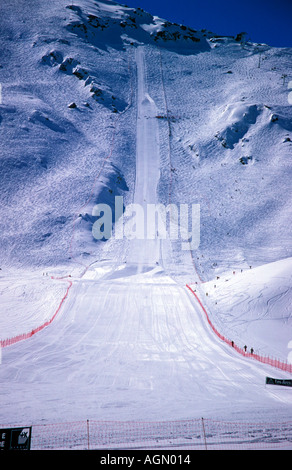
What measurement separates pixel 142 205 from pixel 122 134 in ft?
66.9

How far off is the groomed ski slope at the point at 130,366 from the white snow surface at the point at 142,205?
0.35 ft

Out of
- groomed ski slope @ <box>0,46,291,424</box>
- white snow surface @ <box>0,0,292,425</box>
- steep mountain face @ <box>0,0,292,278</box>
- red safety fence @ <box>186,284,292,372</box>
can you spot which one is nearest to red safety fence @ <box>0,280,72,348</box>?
groomed ski slope @ <box>0,46,291,424</box>

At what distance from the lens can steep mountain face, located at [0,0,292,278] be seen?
44.4 meters

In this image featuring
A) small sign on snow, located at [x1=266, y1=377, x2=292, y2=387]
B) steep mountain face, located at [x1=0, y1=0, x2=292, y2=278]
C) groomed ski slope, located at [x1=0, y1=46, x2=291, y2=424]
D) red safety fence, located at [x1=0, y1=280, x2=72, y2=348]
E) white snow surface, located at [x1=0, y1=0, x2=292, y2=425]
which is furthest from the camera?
steep mountain face, located at [x1=0, y1=0, x2=292, y2=278]

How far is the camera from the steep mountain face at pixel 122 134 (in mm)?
44375

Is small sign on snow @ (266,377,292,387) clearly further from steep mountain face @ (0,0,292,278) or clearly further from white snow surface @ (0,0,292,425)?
steep mountain face @ (0,0,292,278)

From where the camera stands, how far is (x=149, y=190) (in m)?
52.4

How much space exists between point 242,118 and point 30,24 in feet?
207

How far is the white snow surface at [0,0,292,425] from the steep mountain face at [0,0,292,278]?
29 centimetres

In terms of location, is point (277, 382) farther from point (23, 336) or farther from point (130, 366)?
point (23, 336)

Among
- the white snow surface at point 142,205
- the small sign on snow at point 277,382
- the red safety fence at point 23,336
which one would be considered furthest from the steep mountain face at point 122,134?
the small sign on snow at point 277,382

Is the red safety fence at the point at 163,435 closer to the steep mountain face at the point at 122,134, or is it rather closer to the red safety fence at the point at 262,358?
the red safety fence at the point at 262,358
